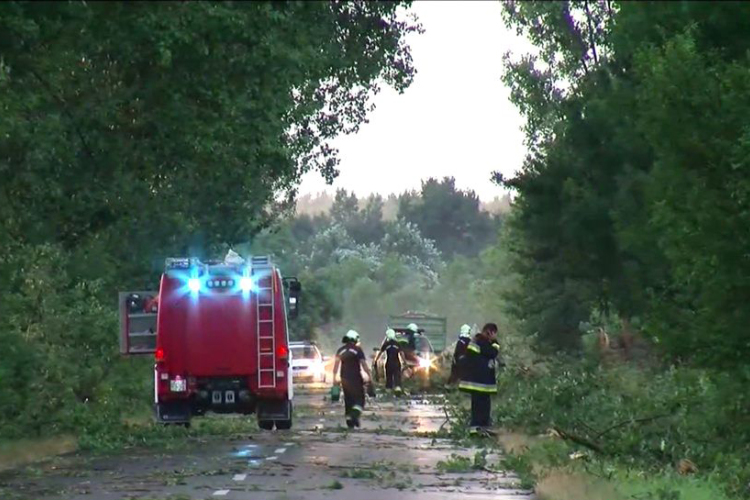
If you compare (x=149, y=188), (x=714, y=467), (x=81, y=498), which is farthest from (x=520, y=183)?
(x=81, y=498)

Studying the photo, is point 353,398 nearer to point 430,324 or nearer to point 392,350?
point 392,350

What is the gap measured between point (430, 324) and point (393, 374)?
4235 cm

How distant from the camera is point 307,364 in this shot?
53.2 m

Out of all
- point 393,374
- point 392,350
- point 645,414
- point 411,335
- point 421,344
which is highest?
point 411,335

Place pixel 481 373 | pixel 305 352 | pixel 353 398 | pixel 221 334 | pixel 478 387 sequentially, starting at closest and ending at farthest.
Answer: pixel 481 373 → pixel 478 387 → pixel 221 334 → pixel 353 398 → pixel 305 352

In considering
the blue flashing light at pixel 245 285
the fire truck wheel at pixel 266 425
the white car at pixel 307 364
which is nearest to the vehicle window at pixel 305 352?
the white car at pixel 307 364

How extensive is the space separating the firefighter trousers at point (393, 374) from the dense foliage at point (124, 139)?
631 cm

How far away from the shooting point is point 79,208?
75.7 feet

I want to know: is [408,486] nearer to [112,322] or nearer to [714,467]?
[714,467]

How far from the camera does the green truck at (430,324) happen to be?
7706cm

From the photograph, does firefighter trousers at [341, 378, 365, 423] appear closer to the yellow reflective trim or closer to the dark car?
the yellow reflective trim

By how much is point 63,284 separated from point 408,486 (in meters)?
11.7

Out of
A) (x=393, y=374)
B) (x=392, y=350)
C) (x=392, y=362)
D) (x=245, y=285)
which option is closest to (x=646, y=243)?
(x=245, y=285)

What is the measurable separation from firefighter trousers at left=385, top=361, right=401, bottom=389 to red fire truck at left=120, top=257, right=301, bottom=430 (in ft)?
48.8
